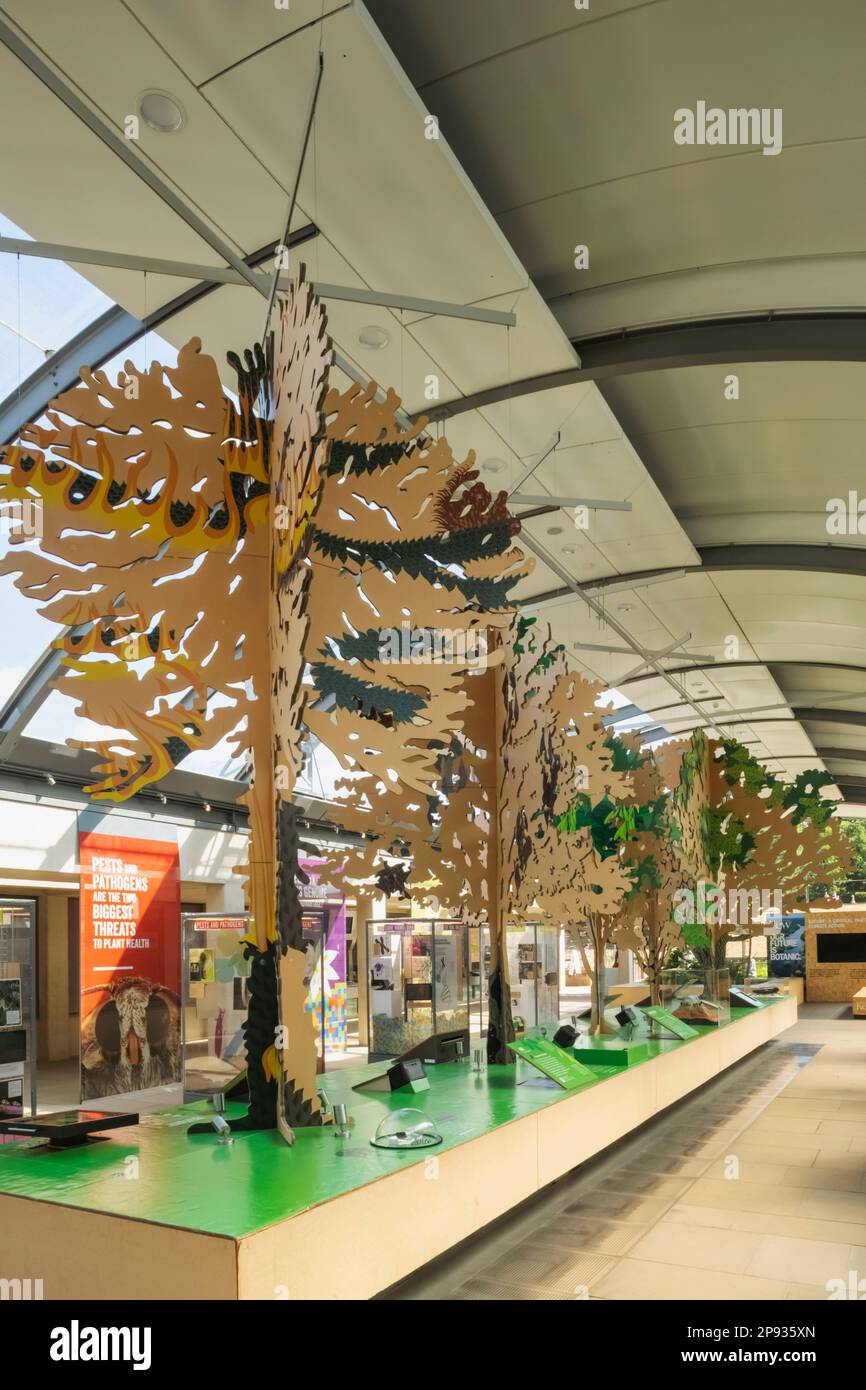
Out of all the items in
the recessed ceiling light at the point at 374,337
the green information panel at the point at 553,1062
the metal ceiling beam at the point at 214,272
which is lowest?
the green information panel at the point at 553,1062

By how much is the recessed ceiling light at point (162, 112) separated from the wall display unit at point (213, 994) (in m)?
6.02

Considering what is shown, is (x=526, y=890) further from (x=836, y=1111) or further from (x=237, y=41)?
(x=237, y=41)

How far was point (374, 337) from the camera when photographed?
23.6 ft

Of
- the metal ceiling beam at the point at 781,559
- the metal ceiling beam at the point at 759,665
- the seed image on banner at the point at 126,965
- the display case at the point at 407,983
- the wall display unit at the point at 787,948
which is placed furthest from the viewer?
the wall display unit at the point at 787,948

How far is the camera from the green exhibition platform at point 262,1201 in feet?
10.0

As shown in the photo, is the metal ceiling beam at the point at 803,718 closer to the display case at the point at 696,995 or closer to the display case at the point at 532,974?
the display case at the point at 532,974

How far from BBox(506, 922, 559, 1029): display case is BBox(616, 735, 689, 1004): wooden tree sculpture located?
2958 millimetres

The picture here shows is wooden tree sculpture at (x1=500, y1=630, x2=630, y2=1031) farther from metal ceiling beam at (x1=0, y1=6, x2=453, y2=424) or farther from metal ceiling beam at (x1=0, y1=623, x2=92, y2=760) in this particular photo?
metal ceiling beam at (x1=0, y1=623, x2=92, y2=760)

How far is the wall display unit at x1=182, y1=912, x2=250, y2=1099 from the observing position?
30.3 ft

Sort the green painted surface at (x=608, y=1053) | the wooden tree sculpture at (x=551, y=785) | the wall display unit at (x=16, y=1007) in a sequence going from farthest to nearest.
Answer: the wall display unit at (x=16, y=1007) < the green painted surface at (x=608, y=1053) < the wooden tree sculpture at (x=551, y=785)

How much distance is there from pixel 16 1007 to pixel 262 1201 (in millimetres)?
5019
